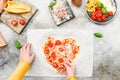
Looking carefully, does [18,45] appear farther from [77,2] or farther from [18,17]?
[77,2]

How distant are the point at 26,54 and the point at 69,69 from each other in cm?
18

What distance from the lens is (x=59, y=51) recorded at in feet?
4.54

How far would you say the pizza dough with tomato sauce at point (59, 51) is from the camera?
1.38m

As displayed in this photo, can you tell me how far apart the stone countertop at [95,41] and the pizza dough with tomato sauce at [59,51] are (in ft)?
0.20

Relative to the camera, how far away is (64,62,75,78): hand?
52.6 inches

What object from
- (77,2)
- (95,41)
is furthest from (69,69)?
(77,2)

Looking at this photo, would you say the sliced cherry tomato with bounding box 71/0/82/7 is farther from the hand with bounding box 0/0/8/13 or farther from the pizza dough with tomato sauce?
the hand with bounding box 0/0/8/13

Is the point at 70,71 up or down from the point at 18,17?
down

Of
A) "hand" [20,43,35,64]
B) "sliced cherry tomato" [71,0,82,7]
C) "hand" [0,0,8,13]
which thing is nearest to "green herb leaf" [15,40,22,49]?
"hand" [20,43,35,64]

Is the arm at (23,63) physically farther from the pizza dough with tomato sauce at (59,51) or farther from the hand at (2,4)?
the hand at (2,4)

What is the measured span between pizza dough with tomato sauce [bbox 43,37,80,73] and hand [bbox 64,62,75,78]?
0.06ft

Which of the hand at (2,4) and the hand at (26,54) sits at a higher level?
the hand at (2,4)

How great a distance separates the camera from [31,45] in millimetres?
1406

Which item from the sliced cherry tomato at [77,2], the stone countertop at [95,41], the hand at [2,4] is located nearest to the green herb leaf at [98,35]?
the stone countertop at [95,41]
